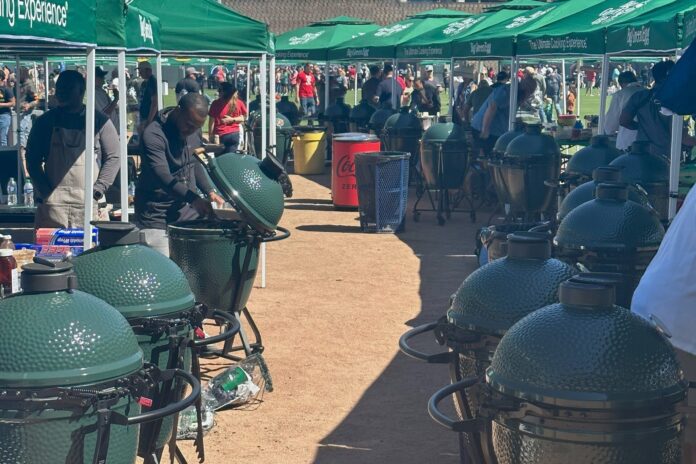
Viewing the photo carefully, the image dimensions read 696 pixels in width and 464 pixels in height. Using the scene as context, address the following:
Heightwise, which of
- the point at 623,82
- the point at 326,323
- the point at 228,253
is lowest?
the point at 326,323

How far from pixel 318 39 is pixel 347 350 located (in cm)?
2073

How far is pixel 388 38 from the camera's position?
25.6 m

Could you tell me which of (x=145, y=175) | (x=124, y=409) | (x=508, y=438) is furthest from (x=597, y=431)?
(x=145, y=175)

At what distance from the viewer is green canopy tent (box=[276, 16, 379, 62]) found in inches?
1083

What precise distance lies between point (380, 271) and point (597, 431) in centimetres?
946

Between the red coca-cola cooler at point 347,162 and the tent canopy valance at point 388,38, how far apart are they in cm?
717

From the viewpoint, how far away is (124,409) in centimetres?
409

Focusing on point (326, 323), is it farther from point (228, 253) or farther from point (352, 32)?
point (352, 32)

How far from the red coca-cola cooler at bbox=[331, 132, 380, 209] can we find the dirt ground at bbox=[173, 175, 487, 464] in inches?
63.4

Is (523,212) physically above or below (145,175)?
below

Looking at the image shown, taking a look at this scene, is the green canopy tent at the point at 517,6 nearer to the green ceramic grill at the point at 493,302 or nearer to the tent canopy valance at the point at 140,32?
the tent canopy valance at the point at 140,32

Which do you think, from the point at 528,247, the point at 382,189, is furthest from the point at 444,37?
the point at 528,247

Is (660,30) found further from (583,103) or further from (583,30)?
(583,103)

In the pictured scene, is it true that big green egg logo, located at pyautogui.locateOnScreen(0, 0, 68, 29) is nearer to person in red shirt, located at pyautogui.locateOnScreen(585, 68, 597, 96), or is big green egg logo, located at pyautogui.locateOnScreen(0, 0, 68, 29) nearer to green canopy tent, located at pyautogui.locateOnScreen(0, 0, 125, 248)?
green canopy tent, located at pyautogui.locateOnScreen(0, 0, 125, 248)
